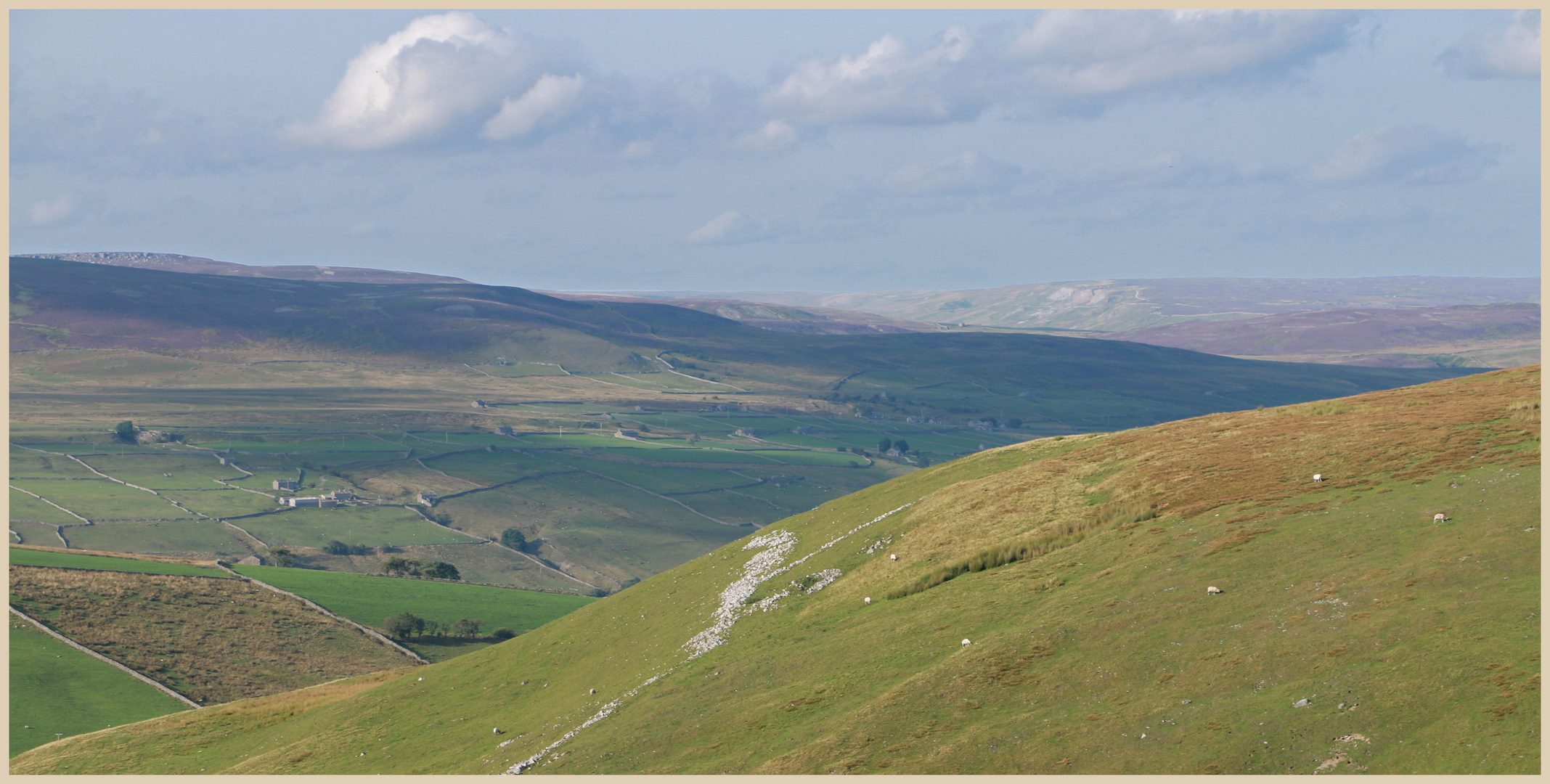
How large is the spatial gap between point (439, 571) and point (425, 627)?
44477 mm

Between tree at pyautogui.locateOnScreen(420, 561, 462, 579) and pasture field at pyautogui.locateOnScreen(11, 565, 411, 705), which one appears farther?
tree at pyautogui.locateOnScreen(420, 561, 462, 579)

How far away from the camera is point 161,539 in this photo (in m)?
172

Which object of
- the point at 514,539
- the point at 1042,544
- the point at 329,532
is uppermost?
the point at 1042,544

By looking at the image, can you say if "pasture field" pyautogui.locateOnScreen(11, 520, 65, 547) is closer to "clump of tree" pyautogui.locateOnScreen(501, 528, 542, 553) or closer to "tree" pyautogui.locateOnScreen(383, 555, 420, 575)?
"tree" pyautogui.locateOnScreen(383, 555, 420, 575)

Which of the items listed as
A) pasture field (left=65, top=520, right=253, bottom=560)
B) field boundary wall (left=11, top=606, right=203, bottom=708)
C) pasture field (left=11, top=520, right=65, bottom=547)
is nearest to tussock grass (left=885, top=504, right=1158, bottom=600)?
field boundary wall (left=11, top=606, right=203, bottom=708)

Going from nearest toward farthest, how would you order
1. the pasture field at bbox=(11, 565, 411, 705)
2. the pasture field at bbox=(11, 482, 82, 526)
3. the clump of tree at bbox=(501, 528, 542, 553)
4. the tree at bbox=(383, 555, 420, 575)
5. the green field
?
1. the pasture field at bbox=(11, 565, 411, 705)
2. the green field
3. the tree at bbox=(383, 555, 420, 575)
4. the pasture field at bbox=(11, 482, 82, 526)
5. the clump of tree at bbox=(501, 528, 542, 553)

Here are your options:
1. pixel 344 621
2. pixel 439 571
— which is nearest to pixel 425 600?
pixel 344 621

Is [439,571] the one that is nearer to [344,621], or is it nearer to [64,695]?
[344,621]

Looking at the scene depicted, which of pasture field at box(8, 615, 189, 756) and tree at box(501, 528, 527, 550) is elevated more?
pasture field at box(8, 615, 189, 756)

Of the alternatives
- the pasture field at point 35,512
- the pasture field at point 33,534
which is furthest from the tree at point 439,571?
the pasture field at point 35,512

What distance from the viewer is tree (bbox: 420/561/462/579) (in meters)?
150

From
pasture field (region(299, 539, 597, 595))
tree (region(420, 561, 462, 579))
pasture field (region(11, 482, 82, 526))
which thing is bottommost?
pasture field (region(299, 539, 597, 595))

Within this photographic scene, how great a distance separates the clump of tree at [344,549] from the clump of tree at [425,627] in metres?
76.0

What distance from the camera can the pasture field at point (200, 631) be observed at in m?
82.5
